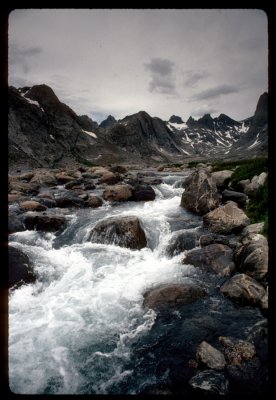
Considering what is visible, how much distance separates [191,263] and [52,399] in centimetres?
985

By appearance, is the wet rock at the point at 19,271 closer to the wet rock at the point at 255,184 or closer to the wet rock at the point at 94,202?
the wet rock at the point at 94,202

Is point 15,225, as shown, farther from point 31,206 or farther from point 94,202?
point 94,202

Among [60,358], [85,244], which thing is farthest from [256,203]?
[60,358]

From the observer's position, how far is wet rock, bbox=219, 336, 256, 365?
21.6ft

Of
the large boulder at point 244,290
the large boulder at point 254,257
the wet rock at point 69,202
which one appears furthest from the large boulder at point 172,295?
the wet rock at point 69,202

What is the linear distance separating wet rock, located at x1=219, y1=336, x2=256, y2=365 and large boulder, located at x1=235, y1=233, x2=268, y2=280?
2.91 m

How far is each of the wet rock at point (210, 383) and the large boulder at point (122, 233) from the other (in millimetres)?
8188

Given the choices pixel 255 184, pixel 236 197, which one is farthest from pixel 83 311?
pixel 255 184

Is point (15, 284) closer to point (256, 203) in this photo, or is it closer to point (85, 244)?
point (85, 244)

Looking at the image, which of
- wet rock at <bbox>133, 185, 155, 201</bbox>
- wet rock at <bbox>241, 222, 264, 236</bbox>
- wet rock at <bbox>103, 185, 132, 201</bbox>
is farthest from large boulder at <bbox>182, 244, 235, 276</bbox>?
wet rock at <bbox>103, 185, 132, 201</bbox>

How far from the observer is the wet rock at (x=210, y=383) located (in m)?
5.80

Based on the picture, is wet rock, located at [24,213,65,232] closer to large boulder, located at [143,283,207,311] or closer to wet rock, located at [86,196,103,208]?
wet rock, located at [86,196,103,208]

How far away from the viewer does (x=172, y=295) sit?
946 centimetres
